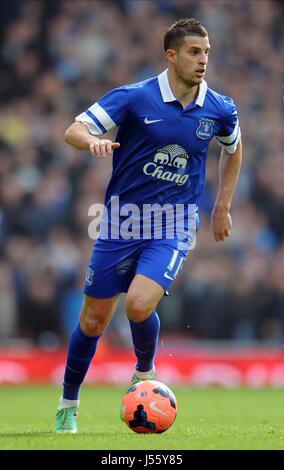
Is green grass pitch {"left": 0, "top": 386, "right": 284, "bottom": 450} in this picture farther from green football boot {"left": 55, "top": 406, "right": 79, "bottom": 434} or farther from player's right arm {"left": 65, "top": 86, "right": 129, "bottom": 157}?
player's right arm {"left": 65, "top": 86, "right": 129, "bottom": 157}

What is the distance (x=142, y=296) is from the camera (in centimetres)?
671

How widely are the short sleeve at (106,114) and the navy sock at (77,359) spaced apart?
139 centimetres

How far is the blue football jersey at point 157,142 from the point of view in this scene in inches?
277

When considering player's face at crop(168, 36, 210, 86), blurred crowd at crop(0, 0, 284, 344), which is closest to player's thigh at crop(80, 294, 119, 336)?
player's face at crop(168, 36, 210, 86)

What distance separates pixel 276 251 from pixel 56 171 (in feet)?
12.0

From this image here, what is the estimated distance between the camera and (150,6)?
745 inches

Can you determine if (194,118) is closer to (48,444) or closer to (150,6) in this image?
(48,444)

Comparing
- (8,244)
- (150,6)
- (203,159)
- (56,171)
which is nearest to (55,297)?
(8,244)

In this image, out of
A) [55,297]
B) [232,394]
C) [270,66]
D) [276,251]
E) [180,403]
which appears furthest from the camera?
[270,66]

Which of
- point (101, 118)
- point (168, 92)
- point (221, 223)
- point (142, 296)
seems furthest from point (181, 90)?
point (142, 296)

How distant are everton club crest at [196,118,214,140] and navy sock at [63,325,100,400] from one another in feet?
5.10

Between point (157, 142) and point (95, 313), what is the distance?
123 cm

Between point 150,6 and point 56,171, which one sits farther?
point 150,6
